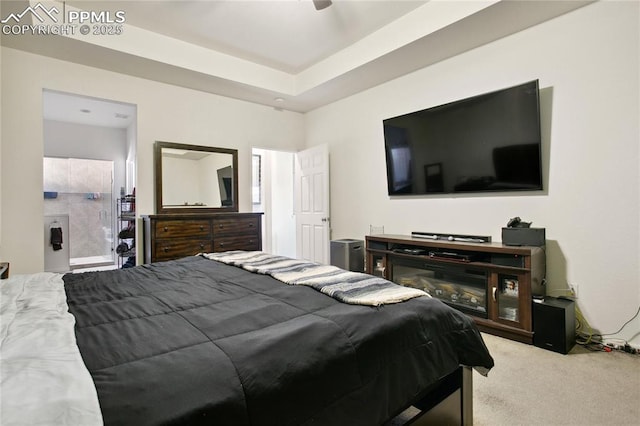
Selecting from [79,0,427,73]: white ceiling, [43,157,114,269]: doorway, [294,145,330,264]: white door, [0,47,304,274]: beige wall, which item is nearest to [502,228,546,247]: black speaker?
[79,0,427,73]: white ceiling

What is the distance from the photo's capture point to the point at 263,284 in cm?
168

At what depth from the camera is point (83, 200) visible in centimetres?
653

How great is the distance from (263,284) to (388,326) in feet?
2.38

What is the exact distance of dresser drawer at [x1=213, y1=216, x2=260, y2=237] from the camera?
4184 millimetres

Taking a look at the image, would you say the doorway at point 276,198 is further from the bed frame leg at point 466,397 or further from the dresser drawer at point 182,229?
Result: the bed frame leg at point 466,397

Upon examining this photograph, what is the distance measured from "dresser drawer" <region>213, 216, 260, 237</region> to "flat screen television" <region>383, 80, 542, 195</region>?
1.88m

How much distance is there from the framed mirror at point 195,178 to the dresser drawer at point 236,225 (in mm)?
446

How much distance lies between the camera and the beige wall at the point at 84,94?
333 cm

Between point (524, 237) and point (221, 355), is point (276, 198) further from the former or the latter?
point (221, 355)

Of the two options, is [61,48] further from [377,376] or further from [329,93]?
[377,376]

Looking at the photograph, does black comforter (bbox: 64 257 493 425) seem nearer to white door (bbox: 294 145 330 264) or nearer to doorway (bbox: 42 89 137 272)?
white door (bbox: 294 145 330 264)

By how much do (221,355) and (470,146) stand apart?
3.25 metres

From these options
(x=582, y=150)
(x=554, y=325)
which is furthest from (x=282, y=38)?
(x=554, y=325)

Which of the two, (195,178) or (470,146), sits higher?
(470,146)
